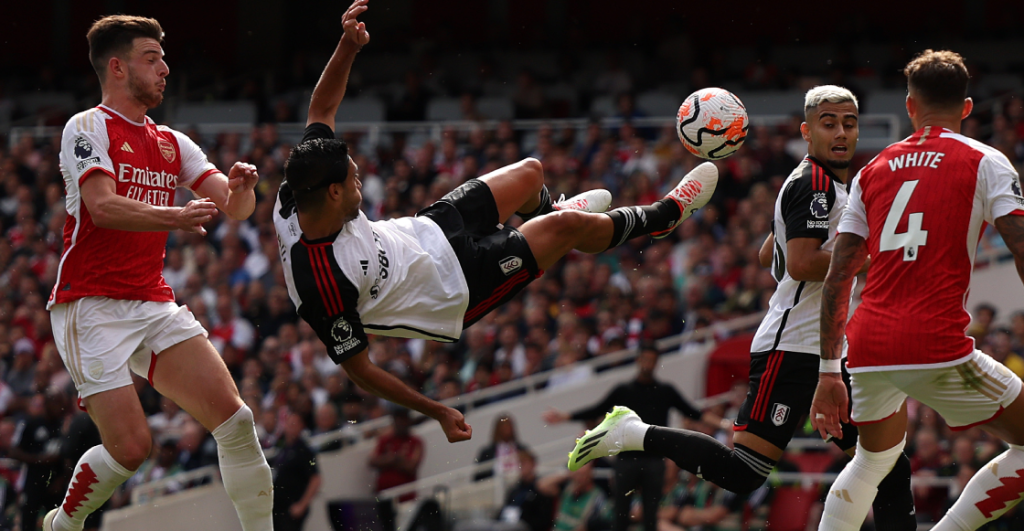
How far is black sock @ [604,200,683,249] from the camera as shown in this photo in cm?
556

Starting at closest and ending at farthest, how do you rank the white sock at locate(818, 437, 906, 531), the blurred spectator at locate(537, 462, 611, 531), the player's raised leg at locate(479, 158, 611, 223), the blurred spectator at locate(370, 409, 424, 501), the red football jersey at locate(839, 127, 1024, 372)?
1. the red football jersey at locate(839, 127, 1024, 372)
2. the white sock at locate(818, 437, 906, 531)
3. the player's raised leg at locate(479, 158, 611, 223)
4. the blurred spectator at locate(537, 462, 611, 531)
5. the blurred spectator at locate(370, 409, 424, 501)

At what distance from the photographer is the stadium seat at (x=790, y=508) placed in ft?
28.1

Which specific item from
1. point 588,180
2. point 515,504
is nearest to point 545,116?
point 588,180

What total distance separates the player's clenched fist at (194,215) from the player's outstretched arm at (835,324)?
2.74 m

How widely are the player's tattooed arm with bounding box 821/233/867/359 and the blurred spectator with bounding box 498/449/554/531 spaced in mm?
5039

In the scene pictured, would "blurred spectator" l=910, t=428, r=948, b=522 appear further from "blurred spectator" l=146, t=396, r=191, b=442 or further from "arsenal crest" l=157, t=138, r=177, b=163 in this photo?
"blurred spectator" l=146, t=396, r=191, b=442

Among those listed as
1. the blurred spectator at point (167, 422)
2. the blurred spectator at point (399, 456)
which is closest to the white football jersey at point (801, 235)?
the blurred spectator at point (399, 456)

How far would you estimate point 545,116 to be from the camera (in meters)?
14.7

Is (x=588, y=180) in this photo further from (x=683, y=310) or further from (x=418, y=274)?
(x=418, y=274)

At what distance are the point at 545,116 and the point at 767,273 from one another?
16.8ft

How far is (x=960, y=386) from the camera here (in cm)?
434

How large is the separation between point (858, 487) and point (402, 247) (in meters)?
2.43

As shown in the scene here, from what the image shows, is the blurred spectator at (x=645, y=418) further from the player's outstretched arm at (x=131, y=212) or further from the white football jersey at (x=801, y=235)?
the player's outstretched arm at (x=131, y=212)

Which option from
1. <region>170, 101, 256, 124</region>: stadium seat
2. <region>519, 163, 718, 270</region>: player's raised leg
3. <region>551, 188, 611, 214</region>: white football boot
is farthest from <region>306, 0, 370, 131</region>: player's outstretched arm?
<region>170, 101, 256, 124</region>: stadium seat
